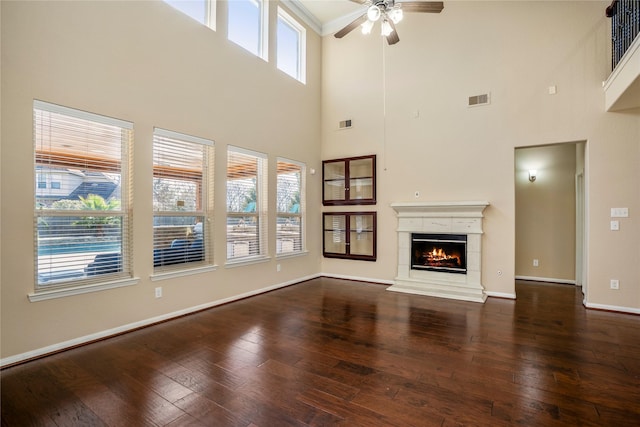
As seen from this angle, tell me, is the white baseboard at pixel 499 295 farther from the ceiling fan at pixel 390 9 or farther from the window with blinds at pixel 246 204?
the ceiling fan at pixel 390 9

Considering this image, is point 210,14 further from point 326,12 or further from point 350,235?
point 350,235

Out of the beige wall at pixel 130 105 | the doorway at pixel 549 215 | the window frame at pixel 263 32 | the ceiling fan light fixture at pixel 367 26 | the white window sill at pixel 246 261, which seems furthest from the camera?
the doorway at pixel 549 215

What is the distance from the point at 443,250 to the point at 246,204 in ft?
11.5

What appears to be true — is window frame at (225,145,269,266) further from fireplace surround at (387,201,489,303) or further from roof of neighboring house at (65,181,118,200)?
fireplace surround at (387,201,489,303)

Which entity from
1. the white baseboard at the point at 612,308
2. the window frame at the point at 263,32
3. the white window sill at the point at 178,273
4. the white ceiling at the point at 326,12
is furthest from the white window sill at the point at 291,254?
the white ceiling at the point at 326,12

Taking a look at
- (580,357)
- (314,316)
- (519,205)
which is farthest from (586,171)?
(314,316)

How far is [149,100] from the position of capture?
3604 millimetres

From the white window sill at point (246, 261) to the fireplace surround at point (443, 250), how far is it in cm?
230

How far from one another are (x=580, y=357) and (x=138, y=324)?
4548 millimetres

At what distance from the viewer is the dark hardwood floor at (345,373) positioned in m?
1.99

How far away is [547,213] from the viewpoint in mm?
5848

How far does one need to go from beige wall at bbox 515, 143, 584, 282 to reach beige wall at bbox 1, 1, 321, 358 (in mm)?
4830

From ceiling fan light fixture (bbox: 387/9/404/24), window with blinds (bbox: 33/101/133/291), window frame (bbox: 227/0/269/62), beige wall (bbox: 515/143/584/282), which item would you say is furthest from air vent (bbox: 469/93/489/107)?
window with blinds (bbox: 33/101/133/291)

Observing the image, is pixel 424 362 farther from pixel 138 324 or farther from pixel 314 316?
pixel 138 324
